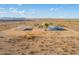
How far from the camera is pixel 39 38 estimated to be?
0.93m

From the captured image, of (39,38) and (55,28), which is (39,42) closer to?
(39,38)

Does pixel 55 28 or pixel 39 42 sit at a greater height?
pixel 55 28

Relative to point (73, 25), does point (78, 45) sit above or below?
below

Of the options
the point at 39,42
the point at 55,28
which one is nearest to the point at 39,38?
the point at 39,42

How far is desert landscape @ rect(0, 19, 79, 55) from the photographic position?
0.92 metres

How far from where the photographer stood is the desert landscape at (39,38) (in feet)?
3.02

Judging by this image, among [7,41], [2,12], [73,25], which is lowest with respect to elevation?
[7,41]

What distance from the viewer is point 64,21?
94 cm

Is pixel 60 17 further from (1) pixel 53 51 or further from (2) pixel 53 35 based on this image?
(1) pixel 53 51

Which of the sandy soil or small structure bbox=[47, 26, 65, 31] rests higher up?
small structure bbox=[47, 26, 65, 31]

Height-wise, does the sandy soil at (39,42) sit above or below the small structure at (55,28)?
below
